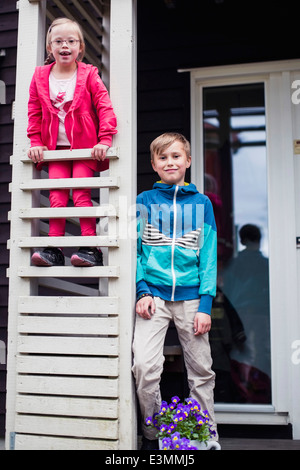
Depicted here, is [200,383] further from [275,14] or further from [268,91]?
[275,14]

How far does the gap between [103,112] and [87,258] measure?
2.30 ft

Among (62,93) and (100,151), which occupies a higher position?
(62,93)

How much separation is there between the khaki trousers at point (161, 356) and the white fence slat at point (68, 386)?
138 mm

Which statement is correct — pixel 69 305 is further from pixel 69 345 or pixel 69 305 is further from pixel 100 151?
pixel 100 151

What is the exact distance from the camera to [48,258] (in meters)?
2.51

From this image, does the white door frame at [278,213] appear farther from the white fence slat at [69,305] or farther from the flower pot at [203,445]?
the white fence slat at [69,305]

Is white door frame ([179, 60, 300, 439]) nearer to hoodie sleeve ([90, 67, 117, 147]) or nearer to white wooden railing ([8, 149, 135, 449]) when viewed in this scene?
hoodie sleeve ([90, 67, 117, 147])

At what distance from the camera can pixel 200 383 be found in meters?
2.51

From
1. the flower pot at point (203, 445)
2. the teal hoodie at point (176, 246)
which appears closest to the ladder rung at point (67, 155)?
the teal hoodie at point (176, 246)

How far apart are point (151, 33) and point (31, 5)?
1.12 m

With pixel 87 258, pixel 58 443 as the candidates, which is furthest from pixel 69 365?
pixel 87 258

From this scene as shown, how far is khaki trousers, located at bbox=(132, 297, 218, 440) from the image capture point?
240 centimetres

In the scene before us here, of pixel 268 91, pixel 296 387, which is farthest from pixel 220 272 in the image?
pixel 268 91

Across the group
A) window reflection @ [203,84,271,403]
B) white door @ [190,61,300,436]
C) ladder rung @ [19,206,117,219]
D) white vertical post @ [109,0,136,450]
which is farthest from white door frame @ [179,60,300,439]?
ladder rung @ [19,206,117,219]
